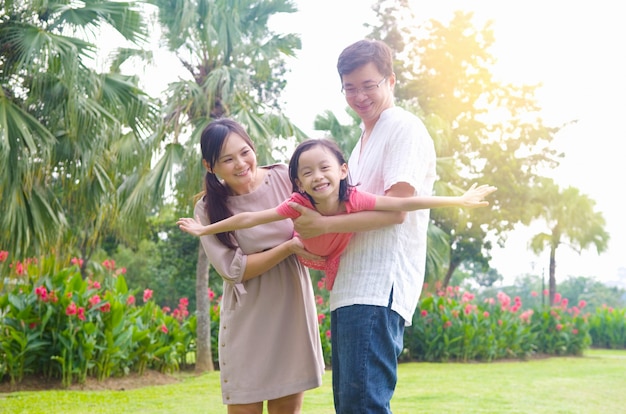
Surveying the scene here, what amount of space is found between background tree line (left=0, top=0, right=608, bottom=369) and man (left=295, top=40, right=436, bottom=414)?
5.47m

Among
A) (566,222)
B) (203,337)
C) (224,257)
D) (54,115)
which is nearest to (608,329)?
(566,222)

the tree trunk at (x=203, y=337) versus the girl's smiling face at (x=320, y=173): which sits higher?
the girl's smiling face at (x=320, y=173)

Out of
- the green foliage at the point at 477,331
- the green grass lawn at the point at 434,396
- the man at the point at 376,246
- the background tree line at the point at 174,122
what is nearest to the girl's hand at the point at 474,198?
the man at the point at 376,246

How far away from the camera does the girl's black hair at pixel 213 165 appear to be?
260 cm

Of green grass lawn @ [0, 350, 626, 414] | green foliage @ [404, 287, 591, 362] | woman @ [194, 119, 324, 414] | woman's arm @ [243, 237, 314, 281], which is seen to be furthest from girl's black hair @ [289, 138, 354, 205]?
green foliage @ [404, 287, 591, 362]

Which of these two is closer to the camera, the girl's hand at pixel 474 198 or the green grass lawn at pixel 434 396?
the girl's hand at pixel 474 198

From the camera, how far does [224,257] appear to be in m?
2.64

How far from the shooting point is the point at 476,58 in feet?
74.2

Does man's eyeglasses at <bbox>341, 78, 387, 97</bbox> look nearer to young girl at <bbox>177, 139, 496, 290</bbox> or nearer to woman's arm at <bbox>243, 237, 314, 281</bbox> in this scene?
young girl at <bbox>177, 139, 496, 290</bbox>

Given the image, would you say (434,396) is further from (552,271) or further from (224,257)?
(552,271)

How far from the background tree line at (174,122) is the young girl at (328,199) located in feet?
17.7

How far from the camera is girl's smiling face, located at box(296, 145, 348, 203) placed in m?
2.25

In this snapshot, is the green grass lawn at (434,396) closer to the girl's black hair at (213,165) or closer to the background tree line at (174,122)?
the background tree line at (174,122)

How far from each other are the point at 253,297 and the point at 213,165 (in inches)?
20.3
